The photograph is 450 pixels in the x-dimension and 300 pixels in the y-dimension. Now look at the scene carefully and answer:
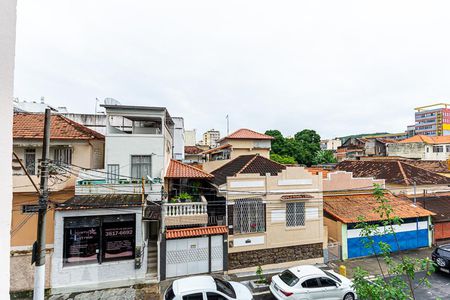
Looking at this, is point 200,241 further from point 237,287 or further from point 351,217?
point 351,217

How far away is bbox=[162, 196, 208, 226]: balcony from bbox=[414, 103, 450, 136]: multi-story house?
101167mm

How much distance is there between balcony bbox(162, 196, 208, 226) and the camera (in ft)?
43.1

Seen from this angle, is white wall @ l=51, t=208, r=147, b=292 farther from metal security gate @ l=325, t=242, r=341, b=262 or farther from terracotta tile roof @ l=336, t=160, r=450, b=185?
terracotta tile roof @ l=336, t=160, r=450, b=185

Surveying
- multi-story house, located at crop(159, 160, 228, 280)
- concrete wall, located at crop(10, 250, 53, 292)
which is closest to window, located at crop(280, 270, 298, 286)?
multi-story house, located at crop(159, 160, 228, 280)

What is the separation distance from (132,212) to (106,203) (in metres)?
1.36

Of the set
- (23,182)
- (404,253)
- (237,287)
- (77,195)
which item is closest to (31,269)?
(77,195)

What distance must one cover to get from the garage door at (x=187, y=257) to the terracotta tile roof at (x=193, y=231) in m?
0.30

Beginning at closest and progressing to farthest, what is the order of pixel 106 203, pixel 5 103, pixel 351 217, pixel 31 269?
pixel 5 103 < pixel 31 269 < pixel 106 203 < pixel 351 217

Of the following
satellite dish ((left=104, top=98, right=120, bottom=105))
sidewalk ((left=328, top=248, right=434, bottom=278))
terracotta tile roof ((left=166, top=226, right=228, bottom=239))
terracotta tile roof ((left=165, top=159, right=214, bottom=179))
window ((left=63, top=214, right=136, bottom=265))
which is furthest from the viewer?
terracotta tile roof ((left=165, top=159, right=214, bottom=179))

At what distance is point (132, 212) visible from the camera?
12219 millimetres

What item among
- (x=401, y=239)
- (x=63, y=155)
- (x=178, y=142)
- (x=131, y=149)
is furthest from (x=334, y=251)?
(x=178, y=142)

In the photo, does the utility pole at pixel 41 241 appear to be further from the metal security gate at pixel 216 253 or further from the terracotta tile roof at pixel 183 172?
the terracotta tile roof at pixel 183 172

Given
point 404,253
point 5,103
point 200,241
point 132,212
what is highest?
point 5,103

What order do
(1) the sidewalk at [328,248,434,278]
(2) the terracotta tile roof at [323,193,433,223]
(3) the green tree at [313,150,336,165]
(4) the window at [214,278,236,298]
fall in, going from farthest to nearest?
1. (3) the green tree at [313,150,336,165]
2. (2) the terracotta tile roof at [323,193,433,223]
3. (1) the sidewalk at [328,248,434,278]
4. (4) the window at [214,278,236,298]
